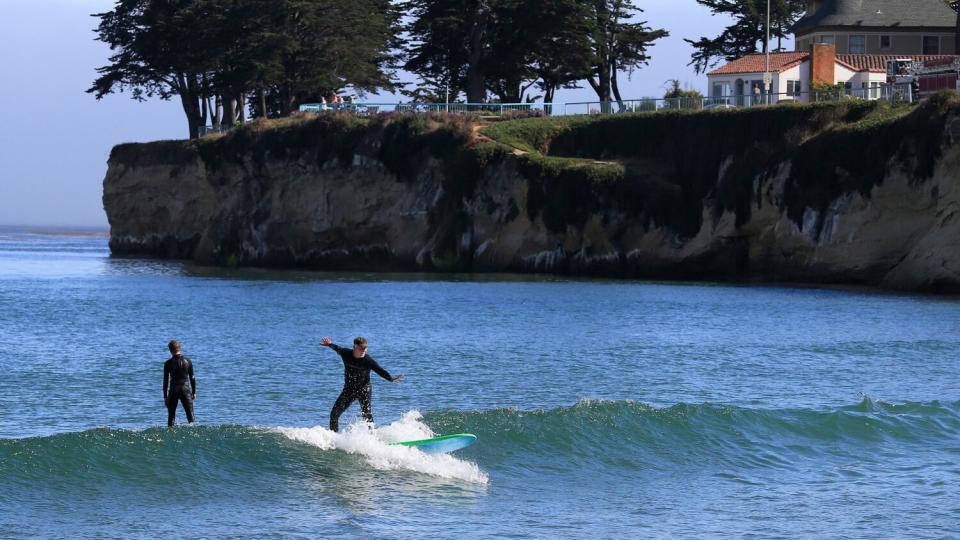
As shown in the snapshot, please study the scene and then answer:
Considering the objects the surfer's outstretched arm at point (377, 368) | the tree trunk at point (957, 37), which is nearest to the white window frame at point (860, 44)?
the tree trunk at point (957, 37)

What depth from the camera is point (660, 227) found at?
68.0m

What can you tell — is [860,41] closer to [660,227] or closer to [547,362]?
[660,227]

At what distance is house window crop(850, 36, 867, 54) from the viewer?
→ 89562 millimetres

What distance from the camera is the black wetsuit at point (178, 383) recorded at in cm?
2242

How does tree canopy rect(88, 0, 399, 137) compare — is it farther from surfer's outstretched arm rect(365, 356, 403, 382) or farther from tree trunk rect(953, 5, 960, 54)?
surfer's outstretched arm rect(365, 356, 403, 382)

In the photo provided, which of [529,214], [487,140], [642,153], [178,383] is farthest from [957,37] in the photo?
[178,383]

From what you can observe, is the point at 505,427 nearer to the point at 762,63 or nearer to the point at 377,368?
the point at 377,368

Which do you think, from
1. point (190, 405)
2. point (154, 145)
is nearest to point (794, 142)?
point (190, 405)

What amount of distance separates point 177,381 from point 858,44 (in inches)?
2952

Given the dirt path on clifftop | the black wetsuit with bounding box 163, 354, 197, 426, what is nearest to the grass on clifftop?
the dirt path on clifftop

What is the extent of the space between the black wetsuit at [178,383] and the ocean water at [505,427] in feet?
1.44

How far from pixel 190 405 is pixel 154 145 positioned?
7887 cm

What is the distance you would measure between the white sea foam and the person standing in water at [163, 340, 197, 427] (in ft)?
6.04

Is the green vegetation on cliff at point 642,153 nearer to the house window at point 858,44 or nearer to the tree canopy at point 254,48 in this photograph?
the tree canopy at point 254,48
